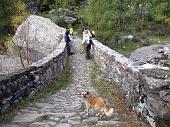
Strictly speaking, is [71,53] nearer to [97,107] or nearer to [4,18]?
[97,107]

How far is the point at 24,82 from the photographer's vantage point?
1102 centimetres

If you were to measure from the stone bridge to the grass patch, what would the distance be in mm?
133

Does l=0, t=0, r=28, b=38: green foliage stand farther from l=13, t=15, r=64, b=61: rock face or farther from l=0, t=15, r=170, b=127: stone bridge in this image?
l=0, t=15, r=170, b=127: stone bridge

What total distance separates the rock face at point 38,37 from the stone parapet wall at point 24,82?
11485 mm

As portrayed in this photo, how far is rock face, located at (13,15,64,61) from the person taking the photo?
2670 cm

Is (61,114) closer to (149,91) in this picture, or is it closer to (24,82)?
(24,82)

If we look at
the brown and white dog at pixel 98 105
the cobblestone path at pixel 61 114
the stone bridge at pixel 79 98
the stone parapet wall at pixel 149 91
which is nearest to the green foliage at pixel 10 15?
the stone bridge at pixel 79 98

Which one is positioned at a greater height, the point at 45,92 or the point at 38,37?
the point at 45,92

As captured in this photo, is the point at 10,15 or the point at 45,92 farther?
the point at 10,15

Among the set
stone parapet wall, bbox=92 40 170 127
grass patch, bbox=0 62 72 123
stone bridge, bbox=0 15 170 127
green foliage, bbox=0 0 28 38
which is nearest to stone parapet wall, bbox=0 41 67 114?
stone bridge, bbox=0 15 170 127

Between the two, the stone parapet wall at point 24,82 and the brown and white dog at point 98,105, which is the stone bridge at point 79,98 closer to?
the stone parapet wall at point 24,82

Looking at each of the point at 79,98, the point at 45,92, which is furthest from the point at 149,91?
the point at 45,92

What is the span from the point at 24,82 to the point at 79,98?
192cm

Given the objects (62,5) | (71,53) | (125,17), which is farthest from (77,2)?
(71,53)
